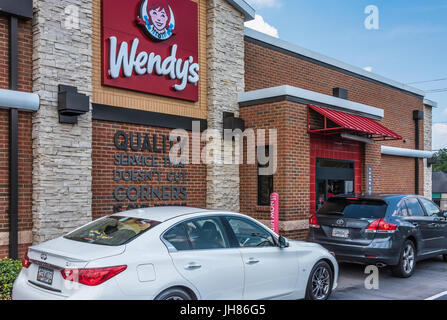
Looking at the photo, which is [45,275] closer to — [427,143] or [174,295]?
[174,295]

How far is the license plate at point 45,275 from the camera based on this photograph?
4648 millimetres

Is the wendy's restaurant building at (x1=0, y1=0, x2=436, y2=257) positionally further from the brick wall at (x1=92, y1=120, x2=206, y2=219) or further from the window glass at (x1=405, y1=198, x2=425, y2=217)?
the window glass at (x1=405, y1=198, x2=425, y2=217)

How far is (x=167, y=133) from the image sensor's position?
1066 cm

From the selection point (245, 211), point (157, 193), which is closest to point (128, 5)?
point (157, 193)

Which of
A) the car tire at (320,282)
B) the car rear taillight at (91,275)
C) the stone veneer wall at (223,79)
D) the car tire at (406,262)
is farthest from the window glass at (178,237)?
the stone veneer wall at (223,79)

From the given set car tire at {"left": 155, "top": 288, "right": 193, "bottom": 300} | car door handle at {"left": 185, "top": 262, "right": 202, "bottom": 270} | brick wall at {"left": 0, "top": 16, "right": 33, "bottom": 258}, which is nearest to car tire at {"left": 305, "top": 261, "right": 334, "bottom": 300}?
car door handle at {"left": 185, "top": 262, "right": 202, "bottom": 270}

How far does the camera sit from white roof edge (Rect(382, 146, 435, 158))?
59.3 ft

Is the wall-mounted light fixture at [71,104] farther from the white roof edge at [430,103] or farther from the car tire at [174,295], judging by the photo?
the white roof edge at [430,103]

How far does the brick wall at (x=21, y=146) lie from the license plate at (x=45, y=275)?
3.49m

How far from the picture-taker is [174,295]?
4797 mm

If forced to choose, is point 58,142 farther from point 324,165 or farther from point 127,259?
point 324,165

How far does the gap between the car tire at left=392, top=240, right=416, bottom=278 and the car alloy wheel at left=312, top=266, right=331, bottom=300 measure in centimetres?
225

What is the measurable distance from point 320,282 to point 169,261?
2.87m

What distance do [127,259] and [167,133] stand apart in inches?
248
